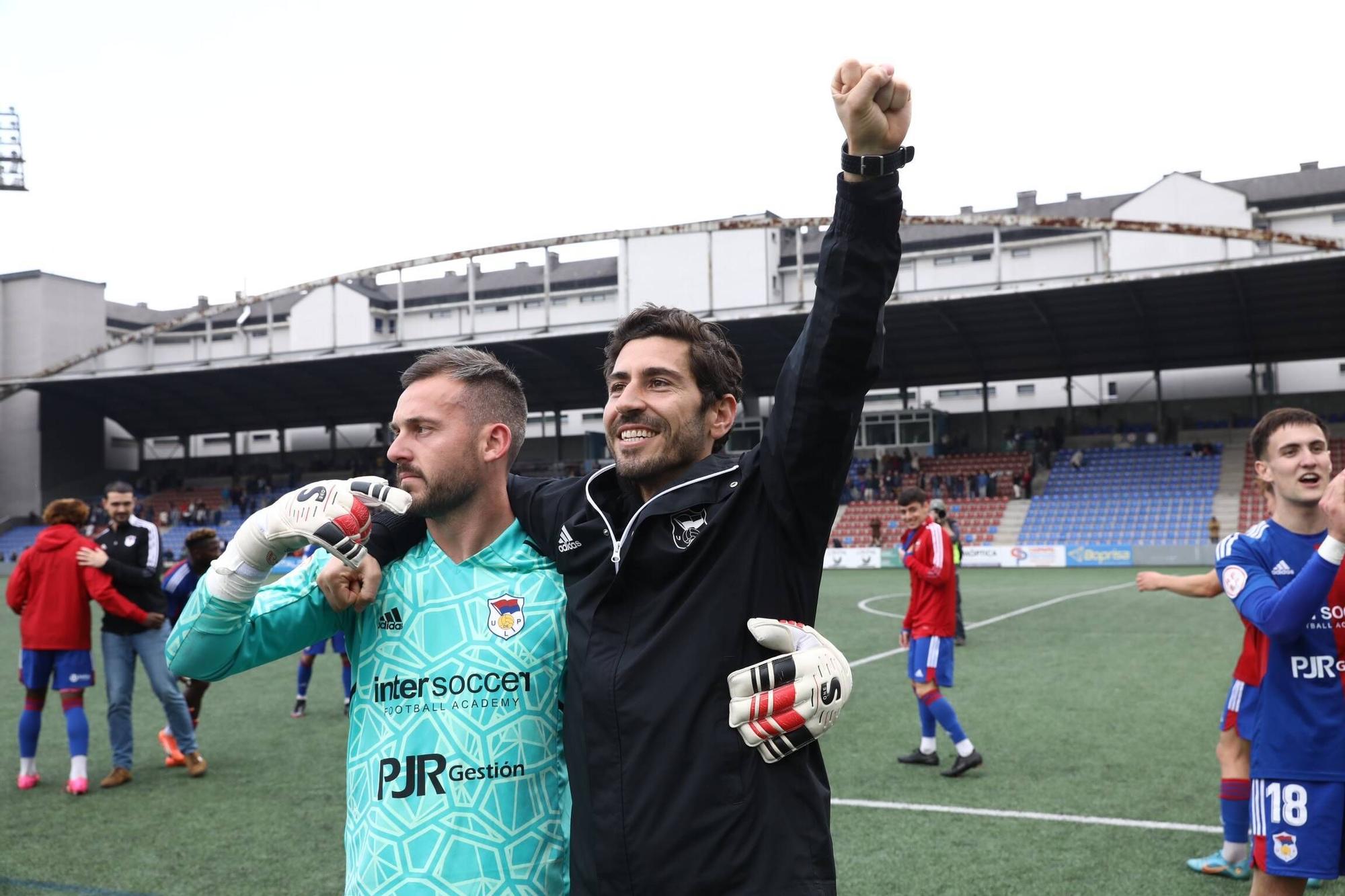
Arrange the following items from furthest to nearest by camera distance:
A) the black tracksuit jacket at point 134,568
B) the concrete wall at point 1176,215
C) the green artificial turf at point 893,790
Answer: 1. the concrete wall at point 1176,215
2. the black tracksuit jacket at point 134,568
3. the green artificial turf at point 893,790

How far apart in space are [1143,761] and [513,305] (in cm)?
4951

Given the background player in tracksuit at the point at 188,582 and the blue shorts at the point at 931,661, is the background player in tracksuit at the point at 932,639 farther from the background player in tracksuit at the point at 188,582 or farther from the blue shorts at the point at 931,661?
the background player in tracksuit at the point at 188,582

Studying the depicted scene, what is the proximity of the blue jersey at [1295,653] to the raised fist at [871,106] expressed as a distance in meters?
2.51

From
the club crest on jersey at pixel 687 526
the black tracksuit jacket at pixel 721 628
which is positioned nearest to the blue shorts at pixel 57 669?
the black tracksuit jacket at pixel 721 628

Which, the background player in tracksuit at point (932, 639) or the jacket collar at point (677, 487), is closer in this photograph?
the jacket collar at point (677, 487)

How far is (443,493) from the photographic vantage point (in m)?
2.66

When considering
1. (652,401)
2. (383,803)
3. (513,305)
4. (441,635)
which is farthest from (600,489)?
(513,305)

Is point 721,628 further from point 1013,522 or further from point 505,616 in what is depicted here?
point 1013,522

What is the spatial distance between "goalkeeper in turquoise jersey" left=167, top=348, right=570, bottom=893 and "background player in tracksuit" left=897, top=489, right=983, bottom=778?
224 inches

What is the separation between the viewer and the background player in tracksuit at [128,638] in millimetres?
7992

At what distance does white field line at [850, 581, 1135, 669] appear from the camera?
1352 cm

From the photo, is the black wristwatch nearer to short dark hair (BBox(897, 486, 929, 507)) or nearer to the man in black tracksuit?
the man in black tracksuit

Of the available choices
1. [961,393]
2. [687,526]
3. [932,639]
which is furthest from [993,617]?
[961,393]

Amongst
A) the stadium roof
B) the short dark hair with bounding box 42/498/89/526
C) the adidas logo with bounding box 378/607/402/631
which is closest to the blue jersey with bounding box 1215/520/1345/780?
the adidas logo with bounding box 378/607/402/631
